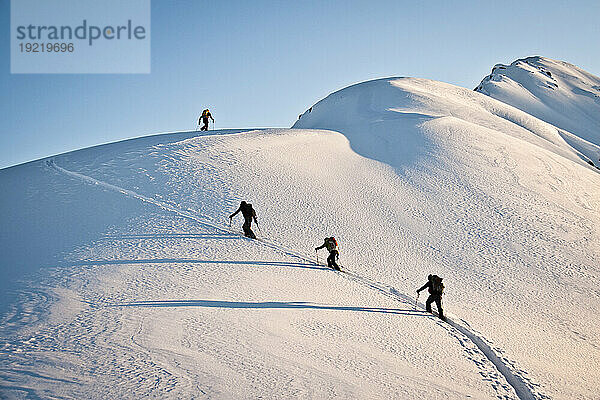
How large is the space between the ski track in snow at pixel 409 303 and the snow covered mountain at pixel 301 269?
72 mm

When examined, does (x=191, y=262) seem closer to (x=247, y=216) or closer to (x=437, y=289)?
(x=247, y=216)

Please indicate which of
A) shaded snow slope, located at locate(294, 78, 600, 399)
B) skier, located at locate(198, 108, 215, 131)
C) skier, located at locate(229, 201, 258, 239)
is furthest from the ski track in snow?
skier, located at locate(198, 108, 215, 131)

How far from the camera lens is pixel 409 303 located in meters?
13.1

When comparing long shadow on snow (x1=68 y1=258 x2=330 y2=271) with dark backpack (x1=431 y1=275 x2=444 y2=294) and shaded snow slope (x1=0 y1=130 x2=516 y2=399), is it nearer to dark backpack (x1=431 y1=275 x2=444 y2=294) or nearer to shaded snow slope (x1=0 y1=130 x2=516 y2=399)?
shaded snow slope (x1=0 y1=130 x2=516 y2=399)

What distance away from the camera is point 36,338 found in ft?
27.4

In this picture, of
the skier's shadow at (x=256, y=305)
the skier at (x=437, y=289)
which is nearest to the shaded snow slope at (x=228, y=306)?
the skier's shadow at (x=256, y=305)

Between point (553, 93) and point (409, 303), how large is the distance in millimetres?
82338

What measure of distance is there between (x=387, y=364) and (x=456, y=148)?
2237cm

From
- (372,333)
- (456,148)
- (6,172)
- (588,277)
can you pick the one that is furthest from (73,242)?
(456,148)

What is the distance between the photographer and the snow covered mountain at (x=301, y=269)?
8078mm

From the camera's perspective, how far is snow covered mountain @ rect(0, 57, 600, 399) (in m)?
8.08

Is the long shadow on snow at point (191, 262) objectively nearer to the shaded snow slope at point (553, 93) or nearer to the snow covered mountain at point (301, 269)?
the snow covered mountain at point (301, 269)

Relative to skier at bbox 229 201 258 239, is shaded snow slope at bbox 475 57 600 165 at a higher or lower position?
higher

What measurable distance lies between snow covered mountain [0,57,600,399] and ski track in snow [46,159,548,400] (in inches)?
2.8
